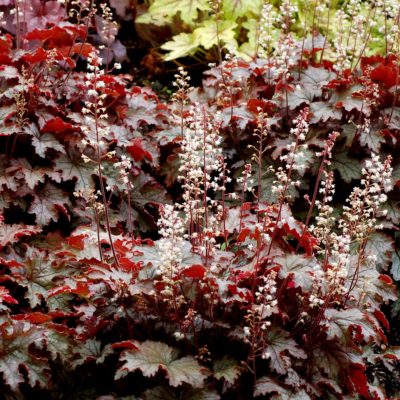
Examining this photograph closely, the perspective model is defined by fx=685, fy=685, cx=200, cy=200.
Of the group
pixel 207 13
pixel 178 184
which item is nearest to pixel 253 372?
pixel 178 184

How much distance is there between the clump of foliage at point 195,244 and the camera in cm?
290

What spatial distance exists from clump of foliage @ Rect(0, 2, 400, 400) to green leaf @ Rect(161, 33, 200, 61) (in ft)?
4.31

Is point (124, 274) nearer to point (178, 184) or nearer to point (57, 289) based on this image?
point (57, 289)

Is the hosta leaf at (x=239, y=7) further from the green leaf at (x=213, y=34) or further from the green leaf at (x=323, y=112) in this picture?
the green leaf at (x=323, y=112)

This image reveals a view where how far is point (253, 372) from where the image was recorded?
9.42 ft

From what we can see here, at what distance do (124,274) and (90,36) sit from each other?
3.85 meters

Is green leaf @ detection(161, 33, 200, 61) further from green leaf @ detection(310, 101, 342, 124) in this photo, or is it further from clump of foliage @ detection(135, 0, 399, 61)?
green leaf @ detection(310, 101, 342, 124)

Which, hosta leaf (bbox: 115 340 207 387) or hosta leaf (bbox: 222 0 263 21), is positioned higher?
hosta leaf (bbox: 222 0 263 21)

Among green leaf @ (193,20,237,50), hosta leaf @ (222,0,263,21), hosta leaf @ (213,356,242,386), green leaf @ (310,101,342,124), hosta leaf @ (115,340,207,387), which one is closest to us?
hosta leaf @ (115,340,207,387)

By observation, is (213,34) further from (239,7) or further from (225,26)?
(239,7)

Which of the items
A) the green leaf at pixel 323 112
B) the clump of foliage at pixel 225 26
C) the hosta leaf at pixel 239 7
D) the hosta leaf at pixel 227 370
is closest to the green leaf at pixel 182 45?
the clump of foliage at pixel 225 26

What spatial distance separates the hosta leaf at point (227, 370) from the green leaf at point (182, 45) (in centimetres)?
400

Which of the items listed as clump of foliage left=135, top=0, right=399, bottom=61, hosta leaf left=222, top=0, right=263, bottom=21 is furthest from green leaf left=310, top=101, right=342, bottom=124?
hosta leaf left=222, top=0, right=263, bottom=21

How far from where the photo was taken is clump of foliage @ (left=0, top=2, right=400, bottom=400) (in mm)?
2896
